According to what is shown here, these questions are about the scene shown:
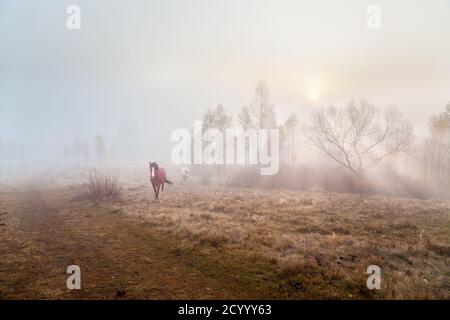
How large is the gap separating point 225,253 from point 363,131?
34.6m

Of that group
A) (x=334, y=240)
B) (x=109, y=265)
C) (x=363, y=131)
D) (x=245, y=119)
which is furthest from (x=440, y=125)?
(x=109, y=265)

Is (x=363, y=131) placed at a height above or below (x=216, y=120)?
below

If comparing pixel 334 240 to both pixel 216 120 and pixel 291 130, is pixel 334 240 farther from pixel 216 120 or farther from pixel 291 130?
pixel 291 130

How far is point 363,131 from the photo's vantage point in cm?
3619

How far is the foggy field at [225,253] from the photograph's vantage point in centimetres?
682

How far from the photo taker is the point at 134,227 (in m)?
13.1

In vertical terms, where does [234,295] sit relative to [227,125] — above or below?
below

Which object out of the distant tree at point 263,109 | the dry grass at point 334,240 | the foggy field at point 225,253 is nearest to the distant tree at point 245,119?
the distant tree at point 263,109

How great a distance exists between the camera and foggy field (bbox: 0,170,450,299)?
6.82 meters

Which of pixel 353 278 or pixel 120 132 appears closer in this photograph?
pixel 353 278

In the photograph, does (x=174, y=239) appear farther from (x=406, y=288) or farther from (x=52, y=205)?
(x=52, y=205)

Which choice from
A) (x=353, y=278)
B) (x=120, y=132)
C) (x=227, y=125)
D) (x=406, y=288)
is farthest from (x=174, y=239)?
(x=120, y=132)

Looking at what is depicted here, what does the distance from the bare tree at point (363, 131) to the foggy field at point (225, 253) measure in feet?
69.2
